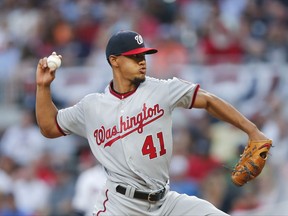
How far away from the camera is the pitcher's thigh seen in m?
7.57

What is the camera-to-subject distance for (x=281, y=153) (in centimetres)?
1202

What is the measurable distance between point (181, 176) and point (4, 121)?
3.53 metres

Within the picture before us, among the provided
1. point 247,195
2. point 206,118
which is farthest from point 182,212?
point 206,118

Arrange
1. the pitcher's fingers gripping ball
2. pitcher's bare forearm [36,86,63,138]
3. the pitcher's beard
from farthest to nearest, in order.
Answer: pitcher's bare forearm [36,86,63,138] → the pitcher's beard → the pitcher's fingers gripping ball

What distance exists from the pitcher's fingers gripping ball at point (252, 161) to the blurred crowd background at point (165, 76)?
8.91ft

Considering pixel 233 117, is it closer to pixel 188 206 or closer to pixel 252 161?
pixel 252 161

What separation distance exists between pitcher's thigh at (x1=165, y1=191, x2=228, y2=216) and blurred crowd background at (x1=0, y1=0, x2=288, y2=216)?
2.68 m

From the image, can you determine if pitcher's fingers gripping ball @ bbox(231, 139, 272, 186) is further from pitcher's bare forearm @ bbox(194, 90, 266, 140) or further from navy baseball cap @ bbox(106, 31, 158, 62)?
navy baseball cap @ bbox(106, 31, 158, 62)

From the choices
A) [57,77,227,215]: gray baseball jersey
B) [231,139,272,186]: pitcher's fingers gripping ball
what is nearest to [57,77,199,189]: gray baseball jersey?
[57,77,227,215]: gray baseball jersey

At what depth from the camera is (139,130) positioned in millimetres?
7629

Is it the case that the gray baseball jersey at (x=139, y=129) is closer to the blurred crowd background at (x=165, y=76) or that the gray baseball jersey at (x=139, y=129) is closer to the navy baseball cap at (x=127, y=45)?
the navy baseball cap at (x=127, y=45)

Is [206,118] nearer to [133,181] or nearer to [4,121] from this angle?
[4,121]

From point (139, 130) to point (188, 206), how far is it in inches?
26.3

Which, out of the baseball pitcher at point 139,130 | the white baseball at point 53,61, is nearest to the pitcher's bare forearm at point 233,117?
the baseball pitcher at point 139,130
